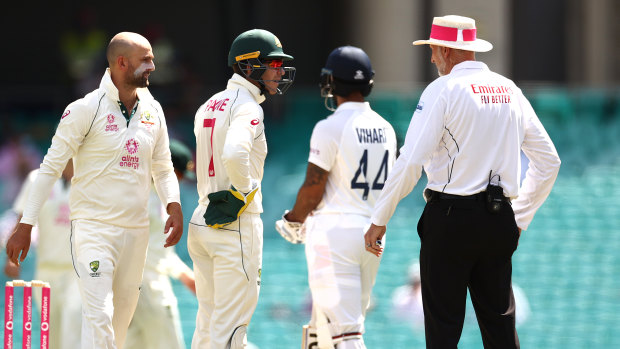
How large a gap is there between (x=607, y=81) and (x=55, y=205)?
31.6 feet

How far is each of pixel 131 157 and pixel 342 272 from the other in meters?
1.30

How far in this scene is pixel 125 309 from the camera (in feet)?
16.0

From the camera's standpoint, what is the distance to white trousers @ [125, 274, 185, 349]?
5660mm

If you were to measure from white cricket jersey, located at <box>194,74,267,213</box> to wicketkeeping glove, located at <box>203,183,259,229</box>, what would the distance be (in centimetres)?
4

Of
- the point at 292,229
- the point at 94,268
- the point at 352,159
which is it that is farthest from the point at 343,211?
the point at 94,268

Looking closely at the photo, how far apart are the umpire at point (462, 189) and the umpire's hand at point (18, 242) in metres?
1.53

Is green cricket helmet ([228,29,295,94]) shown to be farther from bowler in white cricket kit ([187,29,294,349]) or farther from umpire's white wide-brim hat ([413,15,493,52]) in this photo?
umpire's white wide-brim hat ([413,15,493,52])

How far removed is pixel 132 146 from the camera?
4797 millimetres

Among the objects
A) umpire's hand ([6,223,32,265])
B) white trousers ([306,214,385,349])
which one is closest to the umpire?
white trousers ([306,214,385,349])

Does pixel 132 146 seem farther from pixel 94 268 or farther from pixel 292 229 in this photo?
pixel 292 229

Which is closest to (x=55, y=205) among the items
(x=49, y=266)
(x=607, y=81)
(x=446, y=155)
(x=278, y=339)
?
(x=49, y=266)

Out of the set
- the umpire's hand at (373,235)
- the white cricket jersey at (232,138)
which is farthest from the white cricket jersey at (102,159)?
the umpire's hand at (373,235)

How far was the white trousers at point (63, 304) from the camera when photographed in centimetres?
545

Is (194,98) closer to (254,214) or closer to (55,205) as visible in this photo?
(55,205)
